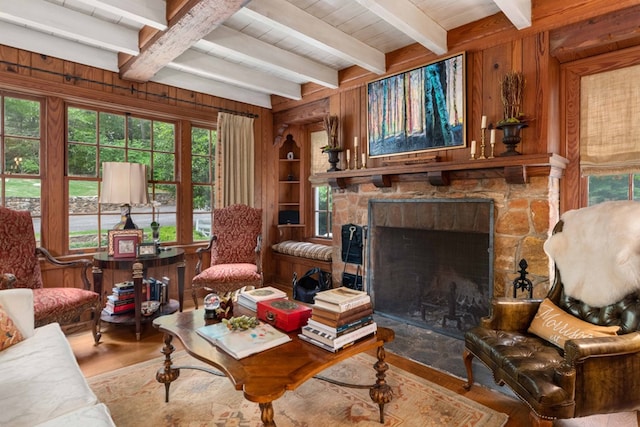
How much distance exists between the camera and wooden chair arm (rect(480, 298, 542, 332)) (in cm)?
208

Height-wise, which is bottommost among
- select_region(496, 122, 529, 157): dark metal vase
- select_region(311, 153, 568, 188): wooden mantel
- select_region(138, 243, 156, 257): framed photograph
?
select_region(138, 243, 156, 257): framed photograph

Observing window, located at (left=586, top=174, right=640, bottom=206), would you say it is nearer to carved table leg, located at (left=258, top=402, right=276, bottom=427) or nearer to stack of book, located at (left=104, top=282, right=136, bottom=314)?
carved table leg, located at (left=258, top=402, right=276, bottom=427)

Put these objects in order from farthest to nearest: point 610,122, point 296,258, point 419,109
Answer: point 296,258, point 419,109, point 610,122

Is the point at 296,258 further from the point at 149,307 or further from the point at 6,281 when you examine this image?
the point at 6,281

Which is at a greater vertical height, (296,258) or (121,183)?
(121,183)

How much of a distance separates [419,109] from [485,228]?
1225 millimetres

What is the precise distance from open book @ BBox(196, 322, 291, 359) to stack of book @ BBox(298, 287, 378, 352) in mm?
147

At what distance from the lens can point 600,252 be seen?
1.89 meters

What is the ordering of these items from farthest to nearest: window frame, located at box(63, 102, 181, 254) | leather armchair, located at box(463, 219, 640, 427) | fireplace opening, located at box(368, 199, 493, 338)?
window frame, located at box(63, 102, 181, 254)
fireplace opening, located at box(368, 199, 493, 338)
leather armchair, located at box(463, 219, 640, 427)

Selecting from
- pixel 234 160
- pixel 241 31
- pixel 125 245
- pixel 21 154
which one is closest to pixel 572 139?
pixel 241 31

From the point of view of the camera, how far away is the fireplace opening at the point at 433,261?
9.56 ft

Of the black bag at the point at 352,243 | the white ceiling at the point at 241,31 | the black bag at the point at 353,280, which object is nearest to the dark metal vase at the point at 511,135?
the white ceiling at the point at 241,31

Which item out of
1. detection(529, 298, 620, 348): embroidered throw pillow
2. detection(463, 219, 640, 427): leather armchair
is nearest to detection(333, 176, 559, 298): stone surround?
detection(529, 298, 620, 348): embroidered throw pillow

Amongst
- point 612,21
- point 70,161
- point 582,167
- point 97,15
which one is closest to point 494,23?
point 612,21
